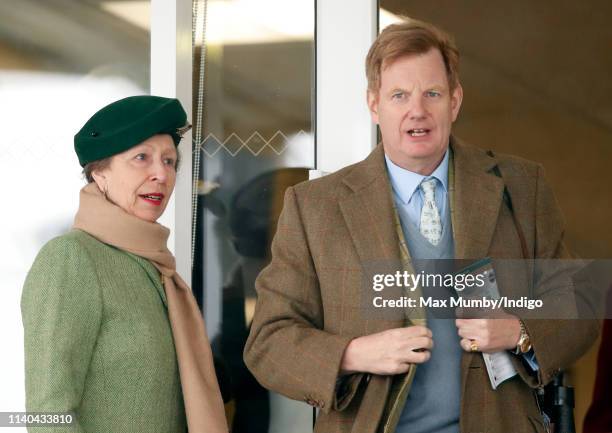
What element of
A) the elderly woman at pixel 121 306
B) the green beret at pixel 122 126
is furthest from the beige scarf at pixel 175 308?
the green beret at pixel 122 126

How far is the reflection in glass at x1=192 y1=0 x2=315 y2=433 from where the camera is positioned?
3074 millimetres

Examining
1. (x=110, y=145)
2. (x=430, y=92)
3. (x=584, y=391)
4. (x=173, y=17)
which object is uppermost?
(x=173, y=17)

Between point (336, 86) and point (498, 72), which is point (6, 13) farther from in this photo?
point (498, 72)

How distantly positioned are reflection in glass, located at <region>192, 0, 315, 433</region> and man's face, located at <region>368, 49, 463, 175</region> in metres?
0.80

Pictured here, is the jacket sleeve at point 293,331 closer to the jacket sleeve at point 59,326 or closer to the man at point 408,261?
the man at point 408,261

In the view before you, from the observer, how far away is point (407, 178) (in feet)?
7.64

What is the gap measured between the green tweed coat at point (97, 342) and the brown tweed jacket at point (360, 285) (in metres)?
0.29

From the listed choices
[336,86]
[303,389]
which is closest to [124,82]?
[336,86]

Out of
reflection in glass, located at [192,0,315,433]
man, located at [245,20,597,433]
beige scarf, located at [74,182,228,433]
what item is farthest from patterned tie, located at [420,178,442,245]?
reflection in glass, located at [192,0,315,433]

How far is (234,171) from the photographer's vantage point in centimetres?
313


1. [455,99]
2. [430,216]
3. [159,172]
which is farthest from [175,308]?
[455,99]

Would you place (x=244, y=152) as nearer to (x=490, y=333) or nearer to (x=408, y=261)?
(x=408, y=261)

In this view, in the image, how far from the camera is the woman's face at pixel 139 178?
220 centimetres

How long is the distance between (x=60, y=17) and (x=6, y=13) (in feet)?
0.71
